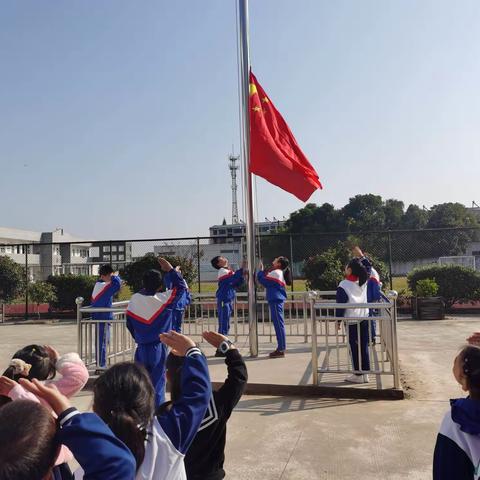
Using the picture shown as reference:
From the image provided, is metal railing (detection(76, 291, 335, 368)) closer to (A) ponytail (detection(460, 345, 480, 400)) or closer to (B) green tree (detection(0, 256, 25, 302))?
(A) ponytail (detection(460, 345, 480, 400))

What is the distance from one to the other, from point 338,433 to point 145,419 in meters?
3.44

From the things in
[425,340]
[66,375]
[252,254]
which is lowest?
[425,340]

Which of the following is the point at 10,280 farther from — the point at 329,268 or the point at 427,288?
the point at 427,288

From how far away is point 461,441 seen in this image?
6.44 ft

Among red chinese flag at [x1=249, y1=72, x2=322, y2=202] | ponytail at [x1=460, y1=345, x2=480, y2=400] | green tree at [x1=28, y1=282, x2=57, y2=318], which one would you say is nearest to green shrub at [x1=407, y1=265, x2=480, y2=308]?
red chinese flag at [x1=249, y1=72, x2=322, y2=202]

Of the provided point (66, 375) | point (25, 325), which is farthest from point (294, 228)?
point (66, 375)

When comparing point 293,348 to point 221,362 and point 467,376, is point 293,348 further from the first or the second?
point 467,376

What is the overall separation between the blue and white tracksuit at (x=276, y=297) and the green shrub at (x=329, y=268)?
282 inches

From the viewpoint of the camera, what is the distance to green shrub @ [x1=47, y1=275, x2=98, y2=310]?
17344mm

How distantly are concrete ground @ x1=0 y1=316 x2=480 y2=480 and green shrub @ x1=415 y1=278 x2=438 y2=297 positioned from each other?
25.9 feet

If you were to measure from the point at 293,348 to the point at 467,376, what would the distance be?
286 inches

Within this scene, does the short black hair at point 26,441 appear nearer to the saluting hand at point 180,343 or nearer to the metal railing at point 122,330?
the saluting hand at point 180,343

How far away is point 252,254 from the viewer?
25.4 ft

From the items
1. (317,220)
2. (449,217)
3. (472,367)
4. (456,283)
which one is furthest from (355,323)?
(449,217)
